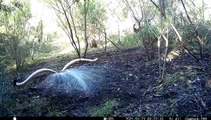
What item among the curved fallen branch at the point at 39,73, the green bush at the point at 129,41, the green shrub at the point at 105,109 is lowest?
the green shrub at the point at 105,109

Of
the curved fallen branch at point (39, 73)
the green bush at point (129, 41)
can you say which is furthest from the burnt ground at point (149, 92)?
the green bush at point (129, 41)

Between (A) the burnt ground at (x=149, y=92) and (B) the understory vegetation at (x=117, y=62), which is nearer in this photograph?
(A) the burnt ground at (x=149, y=92)

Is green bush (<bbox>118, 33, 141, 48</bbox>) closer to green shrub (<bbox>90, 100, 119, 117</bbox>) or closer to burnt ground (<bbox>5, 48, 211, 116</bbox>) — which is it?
burnt ground (<bbox>5, 48, 211, 116</bbox>)

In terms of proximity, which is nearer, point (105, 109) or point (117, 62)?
point (105, 109)

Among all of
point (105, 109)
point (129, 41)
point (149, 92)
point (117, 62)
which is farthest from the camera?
point (129, 41)

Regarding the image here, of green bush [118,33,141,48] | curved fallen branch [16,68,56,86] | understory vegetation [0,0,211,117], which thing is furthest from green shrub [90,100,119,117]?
green bush [118,33,141,48]

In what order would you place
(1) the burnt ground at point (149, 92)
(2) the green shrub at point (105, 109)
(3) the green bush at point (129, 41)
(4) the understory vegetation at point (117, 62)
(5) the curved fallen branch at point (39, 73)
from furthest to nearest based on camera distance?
(3) the green bush at point (129, 41) < (5) the curved fallen branch at point (39, 73) < (4) the understory vegetation at point (117, 62) < (2) the green shrub at point (105, 109) < (1) the burnt ground at point (149, 92)

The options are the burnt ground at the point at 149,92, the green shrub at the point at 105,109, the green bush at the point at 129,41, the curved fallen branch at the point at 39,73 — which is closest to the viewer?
the burnt ground at the point at 149,92

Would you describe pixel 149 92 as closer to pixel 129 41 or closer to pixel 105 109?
pixel 105 109

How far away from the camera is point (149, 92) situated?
6898 mm

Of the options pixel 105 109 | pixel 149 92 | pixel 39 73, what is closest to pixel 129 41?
pixel 39 73

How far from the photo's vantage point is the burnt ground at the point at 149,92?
6.00 meters

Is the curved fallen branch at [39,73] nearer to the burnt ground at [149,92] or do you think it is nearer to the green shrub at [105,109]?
the burnt ground at [149,92]

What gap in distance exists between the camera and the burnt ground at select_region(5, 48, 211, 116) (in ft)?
19.7
